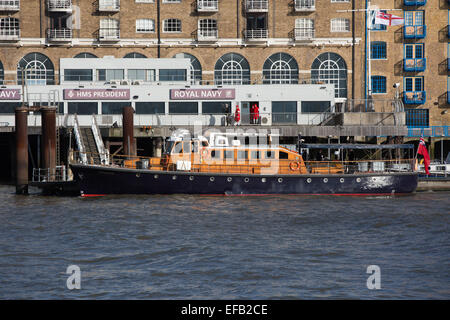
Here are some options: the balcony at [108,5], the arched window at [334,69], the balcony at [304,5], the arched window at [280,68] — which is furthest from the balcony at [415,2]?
the balcony at [108,5]

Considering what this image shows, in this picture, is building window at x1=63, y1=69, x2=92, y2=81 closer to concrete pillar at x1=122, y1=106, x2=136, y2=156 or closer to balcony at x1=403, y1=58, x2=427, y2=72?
concrete pillar at x1=122, y1=106, x2=136, y2=156

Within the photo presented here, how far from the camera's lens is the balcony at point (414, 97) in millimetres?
64125

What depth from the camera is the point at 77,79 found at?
5506 centimetres

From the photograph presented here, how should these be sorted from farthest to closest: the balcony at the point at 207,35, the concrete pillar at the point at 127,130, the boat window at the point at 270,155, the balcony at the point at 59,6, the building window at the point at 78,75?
the balcony at the point at 207,35 → the balcony at the point at 59,6 → the building window at the point at 78,75 → the concrete pillar at the point at 127,130 → the boat window at the point at 270,155

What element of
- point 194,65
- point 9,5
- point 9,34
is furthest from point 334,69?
point 9,5

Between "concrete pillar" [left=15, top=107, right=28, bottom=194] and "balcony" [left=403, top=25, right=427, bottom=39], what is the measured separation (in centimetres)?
3856

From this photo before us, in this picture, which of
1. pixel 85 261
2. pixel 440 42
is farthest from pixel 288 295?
pixel 440 42

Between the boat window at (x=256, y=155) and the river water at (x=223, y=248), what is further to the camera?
the boat window at (x=256, y=155)

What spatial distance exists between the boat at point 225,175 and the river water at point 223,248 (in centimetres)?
137

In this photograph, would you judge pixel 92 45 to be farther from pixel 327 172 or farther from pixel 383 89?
pixel 327 172

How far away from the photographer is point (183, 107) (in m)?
52.4

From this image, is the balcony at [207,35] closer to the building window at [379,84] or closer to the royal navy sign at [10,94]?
the building window at [379,84]

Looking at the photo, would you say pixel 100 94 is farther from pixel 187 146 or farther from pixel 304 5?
pixel 304 5

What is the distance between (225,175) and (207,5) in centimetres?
2960
